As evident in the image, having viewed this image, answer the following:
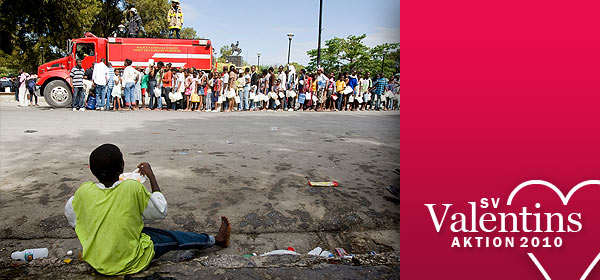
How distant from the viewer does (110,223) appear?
7.25 feet

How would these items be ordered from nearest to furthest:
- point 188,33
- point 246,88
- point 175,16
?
point 246,88
point 175,16
point 188,33

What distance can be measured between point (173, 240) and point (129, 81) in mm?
10459

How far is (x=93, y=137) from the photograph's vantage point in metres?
6.54

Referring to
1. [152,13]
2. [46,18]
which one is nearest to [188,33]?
[152,13]

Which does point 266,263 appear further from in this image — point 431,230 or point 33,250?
point 33,250

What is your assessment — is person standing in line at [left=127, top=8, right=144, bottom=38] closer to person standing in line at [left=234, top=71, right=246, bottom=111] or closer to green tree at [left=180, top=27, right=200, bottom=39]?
person standing in line at [left=234, top=71, right=246, bottom=111]

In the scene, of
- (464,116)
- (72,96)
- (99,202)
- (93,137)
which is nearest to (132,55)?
(72,96)

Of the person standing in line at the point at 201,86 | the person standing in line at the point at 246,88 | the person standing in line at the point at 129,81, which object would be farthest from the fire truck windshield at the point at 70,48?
the person standing in line at the point at 246,88

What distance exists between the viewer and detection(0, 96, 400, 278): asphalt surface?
3.04m

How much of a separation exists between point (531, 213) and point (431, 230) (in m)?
0.34

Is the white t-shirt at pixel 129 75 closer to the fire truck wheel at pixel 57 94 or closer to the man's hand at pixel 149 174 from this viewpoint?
the fire truck wheel at pixel 57 94

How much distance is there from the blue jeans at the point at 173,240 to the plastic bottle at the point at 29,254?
2.16 feet

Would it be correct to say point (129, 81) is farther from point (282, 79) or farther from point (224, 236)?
point (224, 236)

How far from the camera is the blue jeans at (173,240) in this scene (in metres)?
2.50
